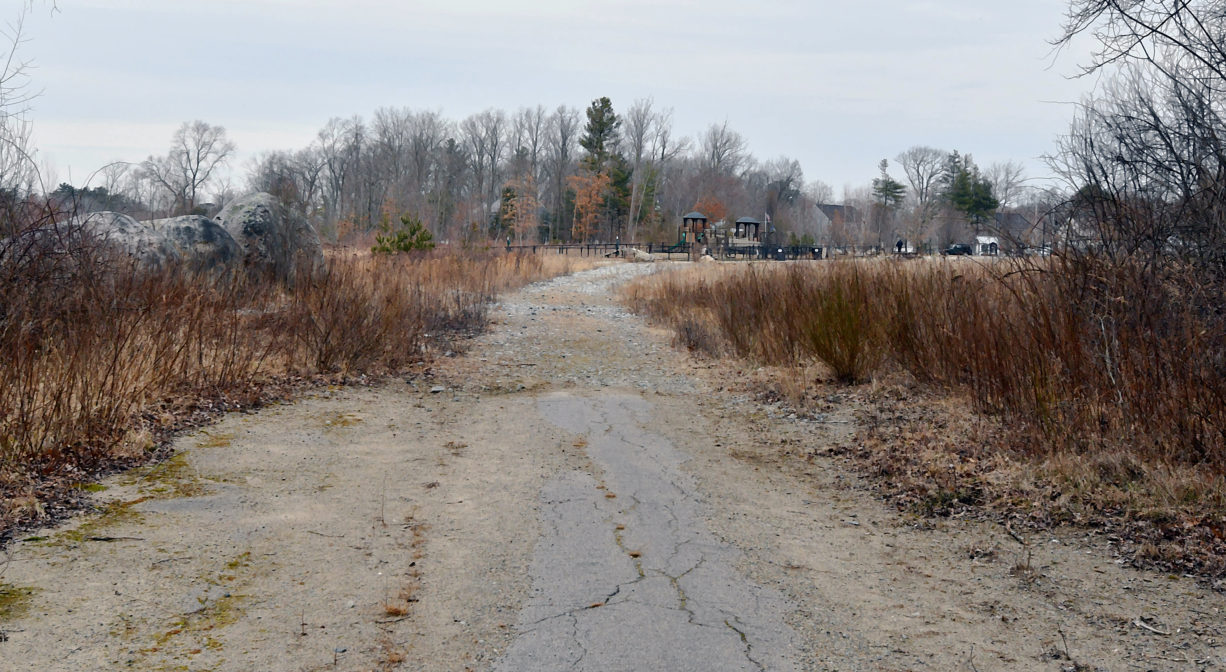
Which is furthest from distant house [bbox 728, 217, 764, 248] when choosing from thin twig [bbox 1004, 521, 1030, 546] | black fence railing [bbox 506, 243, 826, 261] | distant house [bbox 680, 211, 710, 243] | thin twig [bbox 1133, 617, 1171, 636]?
thin twig [bbox 1133, 617, 1171, 636]

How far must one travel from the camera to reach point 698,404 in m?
10.4

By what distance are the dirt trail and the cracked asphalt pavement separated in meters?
0.02

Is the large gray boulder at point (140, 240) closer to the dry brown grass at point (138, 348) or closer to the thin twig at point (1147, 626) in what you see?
the dry brown grass at point (138, 348)

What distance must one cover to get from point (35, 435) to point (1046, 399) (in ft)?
24.2

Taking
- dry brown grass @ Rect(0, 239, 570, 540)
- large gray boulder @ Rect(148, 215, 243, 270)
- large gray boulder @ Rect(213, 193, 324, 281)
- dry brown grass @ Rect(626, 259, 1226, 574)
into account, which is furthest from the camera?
large gray boulder @ Rect(213, 193, 324, 281)

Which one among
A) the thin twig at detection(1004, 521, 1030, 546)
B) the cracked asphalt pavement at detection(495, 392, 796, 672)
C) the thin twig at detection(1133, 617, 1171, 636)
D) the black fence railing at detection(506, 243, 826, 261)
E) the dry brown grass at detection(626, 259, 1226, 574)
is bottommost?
the cracked asphalt pavement at detection(495, 392, 796, 672)

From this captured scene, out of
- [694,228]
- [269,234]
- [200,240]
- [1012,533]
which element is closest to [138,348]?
[1012,533]

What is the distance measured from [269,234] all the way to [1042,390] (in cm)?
1395

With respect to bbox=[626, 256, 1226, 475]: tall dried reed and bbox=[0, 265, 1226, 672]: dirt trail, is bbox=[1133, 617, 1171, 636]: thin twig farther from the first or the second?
bbox=[626, 256, 1226, 475]: tall dried reed

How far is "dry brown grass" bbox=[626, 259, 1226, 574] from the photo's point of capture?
559 cm

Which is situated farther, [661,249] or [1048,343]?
[661,249]

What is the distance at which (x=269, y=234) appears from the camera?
16609 mm

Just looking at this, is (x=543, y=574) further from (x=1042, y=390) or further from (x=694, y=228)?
(x=694, y=228)

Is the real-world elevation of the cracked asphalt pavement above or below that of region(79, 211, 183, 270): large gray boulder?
below
